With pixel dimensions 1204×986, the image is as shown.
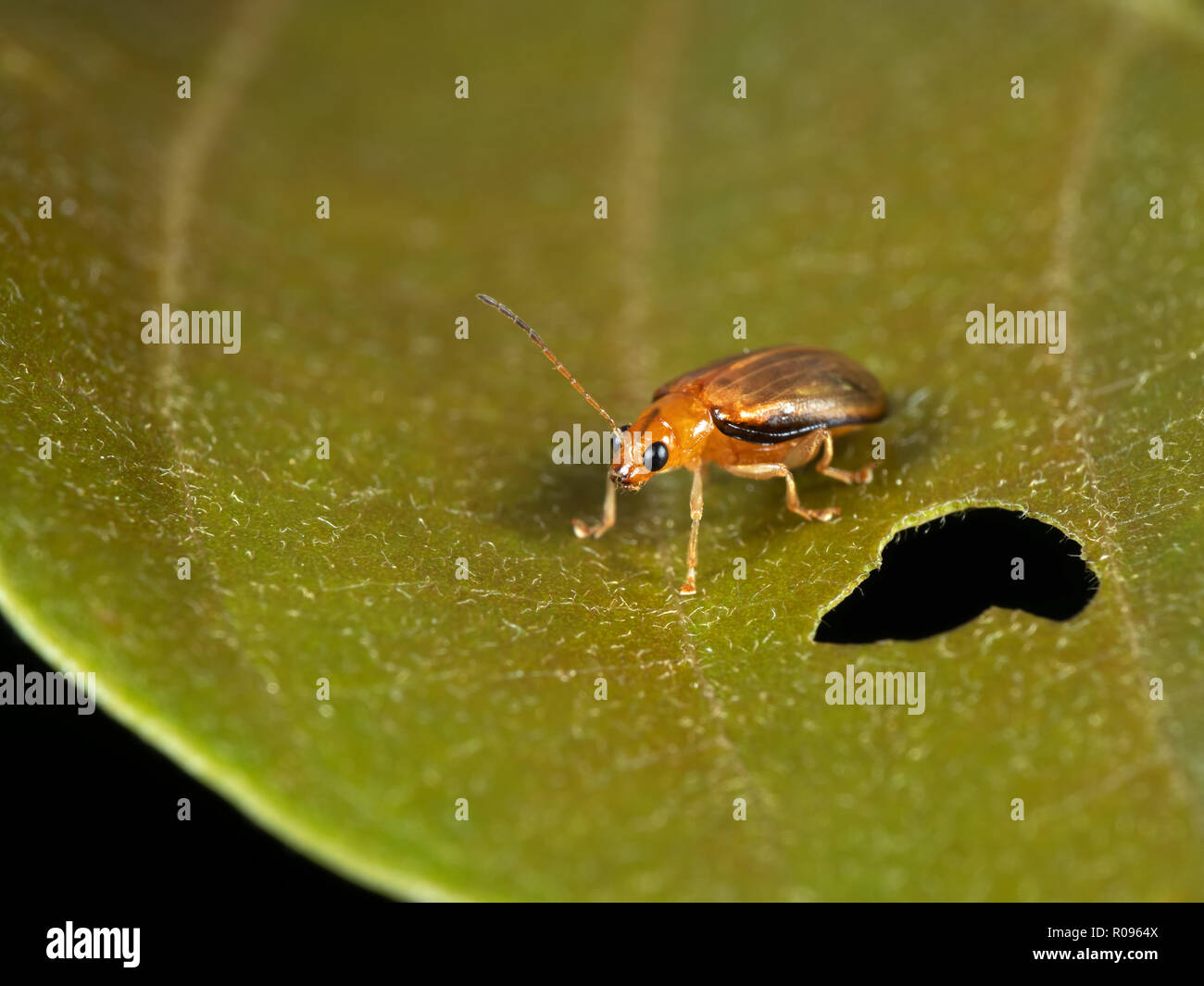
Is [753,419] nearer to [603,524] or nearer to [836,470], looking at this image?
[836,470]

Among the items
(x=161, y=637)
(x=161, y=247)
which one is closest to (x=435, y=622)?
(x=161, y=637)

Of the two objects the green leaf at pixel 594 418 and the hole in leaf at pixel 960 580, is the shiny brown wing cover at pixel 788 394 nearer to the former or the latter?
the green leaf at pixel 594 418

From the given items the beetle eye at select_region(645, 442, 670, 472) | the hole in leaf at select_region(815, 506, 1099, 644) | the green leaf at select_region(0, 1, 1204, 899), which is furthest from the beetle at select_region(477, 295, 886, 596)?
the hole in leaf at select_region(815, 506, 1099, 644)

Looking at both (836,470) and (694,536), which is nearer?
(694,536)

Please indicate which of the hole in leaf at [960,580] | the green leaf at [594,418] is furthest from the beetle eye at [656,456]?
the hole in leaf at [960,580]

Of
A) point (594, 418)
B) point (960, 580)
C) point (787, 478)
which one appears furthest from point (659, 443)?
point (960, 580)

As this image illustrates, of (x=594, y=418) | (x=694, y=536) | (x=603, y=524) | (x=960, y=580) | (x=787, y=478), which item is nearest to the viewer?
(x=960, y=580)
